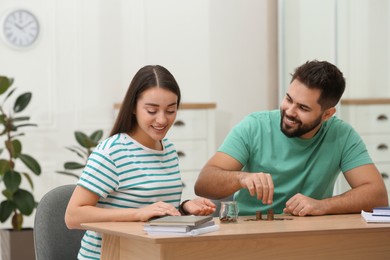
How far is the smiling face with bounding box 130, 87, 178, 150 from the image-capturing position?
8.67ft

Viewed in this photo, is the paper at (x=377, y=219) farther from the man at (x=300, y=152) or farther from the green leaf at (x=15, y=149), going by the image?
the green leaf at (x=15, y=149)

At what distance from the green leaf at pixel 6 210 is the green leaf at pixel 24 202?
0.14ft

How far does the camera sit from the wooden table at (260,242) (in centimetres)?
228

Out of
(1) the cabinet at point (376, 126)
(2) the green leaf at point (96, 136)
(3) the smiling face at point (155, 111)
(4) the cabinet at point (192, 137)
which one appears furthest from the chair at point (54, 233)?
(4) the cabinet at point (192, 137)

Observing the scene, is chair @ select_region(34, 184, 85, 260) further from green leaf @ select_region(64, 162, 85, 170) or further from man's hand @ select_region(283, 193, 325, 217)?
green leaf @ select_region(64, 162, 85, 170)

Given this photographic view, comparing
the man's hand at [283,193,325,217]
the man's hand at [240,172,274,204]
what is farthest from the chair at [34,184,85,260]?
the man's hand at [283,193,325,217]

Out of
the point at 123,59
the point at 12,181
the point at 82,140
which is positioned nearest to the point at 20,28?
the point at 123,59

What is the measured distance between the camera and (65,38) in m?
6.55

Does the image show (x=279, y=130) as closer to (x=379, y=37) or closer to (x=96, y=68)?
(x=379, y=37)

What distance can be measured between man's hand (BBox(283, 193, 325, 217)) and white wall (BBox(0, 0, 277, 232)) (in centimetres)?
376

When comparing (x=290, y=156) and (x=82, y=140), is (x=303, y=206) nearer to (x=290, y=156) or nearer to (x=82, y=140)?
(x=290, y=156)

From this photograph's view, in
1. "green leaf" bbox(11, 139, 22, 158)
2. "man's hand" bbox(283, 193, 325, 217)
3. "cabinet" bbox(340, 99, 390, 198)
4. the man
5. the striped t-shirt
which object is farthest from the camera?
"green leaf" bbox(11, 139, 22, 158)

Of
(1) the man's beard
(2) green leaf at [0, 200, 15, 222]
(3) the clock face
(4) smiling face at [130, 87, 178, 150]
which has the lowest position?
(2) green leaf at [0, 200, 15, 222]

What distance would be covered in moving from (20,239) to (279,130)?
2414mm
